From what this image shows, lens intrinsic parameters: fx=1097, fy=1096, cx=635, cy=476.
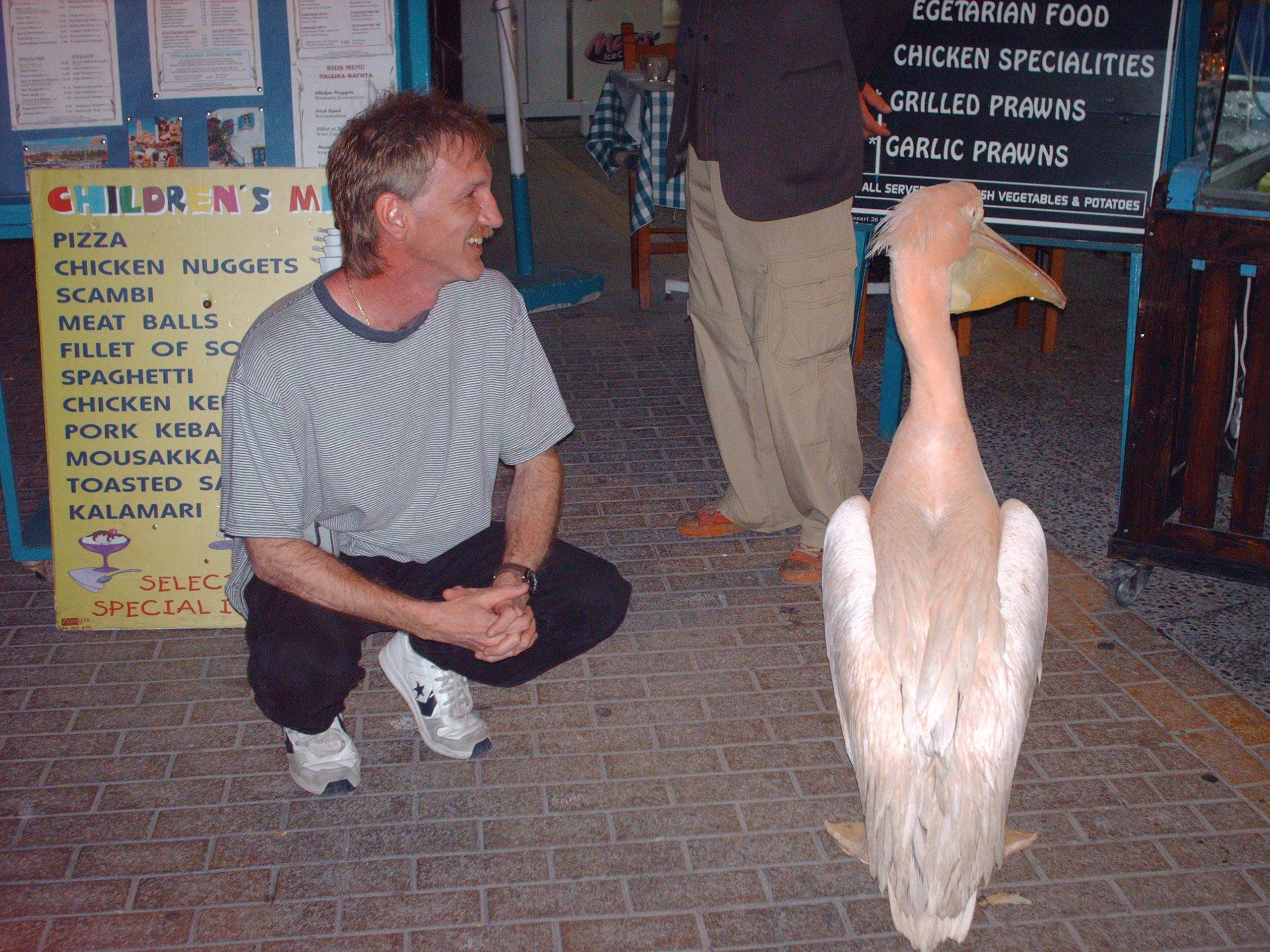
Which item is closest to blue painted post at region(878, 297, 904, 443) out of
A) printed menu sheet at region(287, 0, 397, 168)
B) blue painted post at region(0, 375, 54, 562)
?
printed menu sheet at region(287, 0, 397, 168)

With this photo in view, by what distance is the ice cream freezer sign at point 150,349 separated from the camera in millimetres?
3412

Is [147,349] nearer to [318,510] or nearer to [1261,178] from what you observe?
[318,510]

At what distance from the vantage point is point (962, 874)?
92.3 inches

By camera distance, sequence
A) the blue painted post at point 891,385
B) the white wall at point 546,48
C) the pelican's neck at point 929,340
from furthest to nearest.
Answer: the white wall at point 546,48 → the blue painted post at point 891,385 → the pelican's neck at point 929,340

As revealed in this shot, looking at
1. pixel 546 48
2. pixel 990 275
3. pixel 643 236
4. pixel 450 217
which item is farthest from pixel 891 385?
pixel 546 48

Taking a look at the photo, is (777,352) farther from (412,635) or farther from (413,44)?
(412,635)

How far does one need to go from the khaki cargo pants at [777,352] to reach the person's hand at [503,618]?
1599 mm

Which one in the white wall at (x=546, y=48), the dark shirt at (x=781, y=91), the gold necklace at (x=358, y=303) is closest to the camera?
the gold necklace at (x=358, y=303)

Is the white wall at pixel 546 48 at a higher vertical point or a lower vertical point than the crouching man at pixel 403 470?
higher

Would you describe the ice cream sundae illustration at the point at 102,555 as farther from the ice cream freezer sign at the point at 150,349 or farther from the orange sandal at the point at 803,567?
the orange sandal at the point at 803,567

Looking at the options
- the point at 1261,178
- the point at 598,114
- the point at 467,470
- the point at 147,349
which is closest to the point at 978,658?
the point at 467,470

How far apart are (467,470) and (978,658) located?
1419 millimetres

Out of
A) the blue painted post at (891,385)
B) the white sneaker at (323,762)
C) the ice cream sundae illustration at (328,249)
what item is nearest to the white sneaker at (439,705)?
the white sneaker at (323,762)

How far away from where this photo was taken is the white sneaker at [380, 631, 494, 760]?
3088mm
